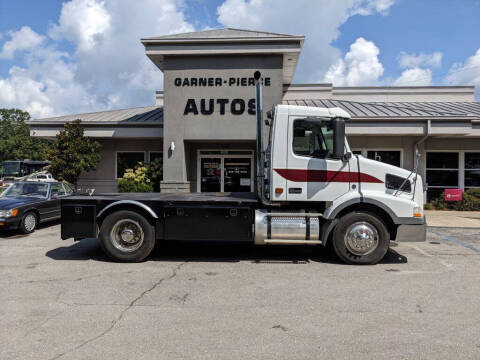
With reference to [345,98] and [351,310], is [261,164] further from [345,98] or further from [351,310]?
[345,98]

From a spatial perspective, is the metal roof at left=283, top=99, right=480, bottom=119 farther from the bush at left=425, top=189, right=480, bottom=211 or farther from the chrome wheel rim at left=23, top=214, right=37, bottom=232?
the chrome wheel rim at left=23, top=214, right=37, bottom=232

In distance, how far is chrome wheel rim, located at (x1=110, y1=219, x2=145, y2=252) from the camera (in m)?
6.71

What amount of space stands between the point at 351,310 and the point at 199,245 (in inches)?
180

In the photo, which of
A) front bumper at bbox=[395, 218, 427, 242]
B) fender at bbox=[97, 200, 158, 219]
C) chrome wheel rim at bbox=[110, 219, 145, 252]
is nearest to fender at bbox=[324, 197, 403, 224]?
front bumper at bbox=[395, 218, 427, 242]

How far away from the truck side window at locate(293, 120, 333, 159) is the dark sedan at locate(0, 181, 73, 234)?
741cm

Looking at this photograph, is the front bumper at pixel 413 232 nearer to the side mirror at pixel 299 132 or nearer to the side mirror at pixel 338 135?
the side mirror at pixel 338 135

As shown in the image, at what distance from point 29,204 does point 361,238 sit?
27.9ft

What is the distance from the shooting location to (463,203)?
48.8ft

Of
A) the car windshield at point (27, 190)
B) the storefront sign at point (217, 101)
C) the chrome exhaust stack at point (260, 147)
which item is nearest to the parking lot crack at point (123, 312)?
the chrome exhaust stack at point (260, 147)

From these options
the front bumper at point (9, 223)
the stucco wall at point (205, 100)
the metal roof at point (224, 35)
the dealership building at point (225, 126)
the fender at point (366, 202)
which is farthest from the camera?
the stucco wall at point (205, 100)

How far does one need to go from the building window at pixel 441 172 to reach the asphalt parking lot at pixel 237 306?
9184 millimetres

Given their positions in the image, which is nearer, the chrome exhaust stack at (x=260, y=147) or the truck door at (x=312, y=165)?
the truck door at (x=312, y=165)

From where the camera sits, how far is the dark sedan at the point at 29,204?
8.94m

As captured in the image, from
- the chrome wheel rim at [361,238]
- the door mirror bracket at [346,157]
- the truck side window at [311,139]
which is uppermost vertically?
the truck side window at [311,139]
